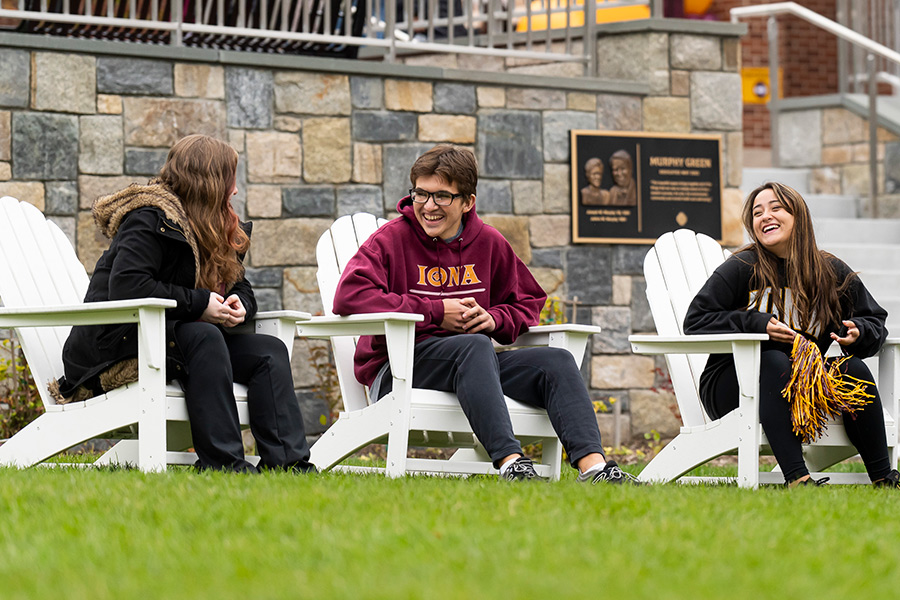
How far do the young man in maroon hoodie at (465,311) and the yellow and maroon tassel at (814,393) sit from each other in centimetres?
63

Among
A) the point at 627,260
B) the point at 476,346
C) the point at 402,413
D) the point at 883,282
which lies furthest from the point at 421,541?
the point at 883,282

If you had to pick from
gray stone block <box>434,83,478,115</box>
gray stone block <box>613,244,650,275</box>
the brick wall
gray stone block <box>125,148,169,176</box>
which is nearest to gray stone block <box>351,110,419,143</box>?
gray stone block <box>434,83,478,115</box>

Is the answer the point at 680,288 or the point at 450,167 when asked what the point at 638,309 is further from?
the point at 450,167

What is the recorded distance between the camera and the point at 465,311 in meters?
4.39

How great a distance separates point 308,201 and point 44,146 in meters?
1.27

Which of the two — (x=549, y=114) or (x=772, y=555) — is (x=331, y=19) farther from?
(x=772, y=555)

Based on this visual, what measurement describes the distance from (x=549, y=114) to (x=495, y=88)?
33cm

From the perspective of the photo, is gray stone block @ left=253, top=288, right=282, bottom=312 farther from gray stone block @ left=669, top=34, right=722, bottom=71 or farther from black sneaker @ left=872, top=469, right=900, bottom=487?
black sneaker @ left=872, top=469, right=900, bottom=487

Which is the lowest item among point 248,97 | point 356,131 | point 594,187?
point 594,187

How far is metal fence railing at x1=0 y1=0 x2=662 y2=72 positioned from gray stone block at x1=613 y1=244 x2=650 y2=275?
1139 mm

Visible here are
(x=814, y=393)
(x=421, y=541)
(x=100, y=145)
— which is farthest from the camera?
(x=100, y=145)

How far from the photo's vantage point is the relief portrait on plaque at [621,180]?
7066 millimetres

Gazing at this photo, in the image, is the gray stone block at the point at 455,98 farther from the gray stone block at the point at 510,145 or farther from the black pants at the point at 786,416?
the black pants at the point at 786,416

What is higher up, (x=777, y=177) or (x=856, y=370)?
(x=777, y=177)
